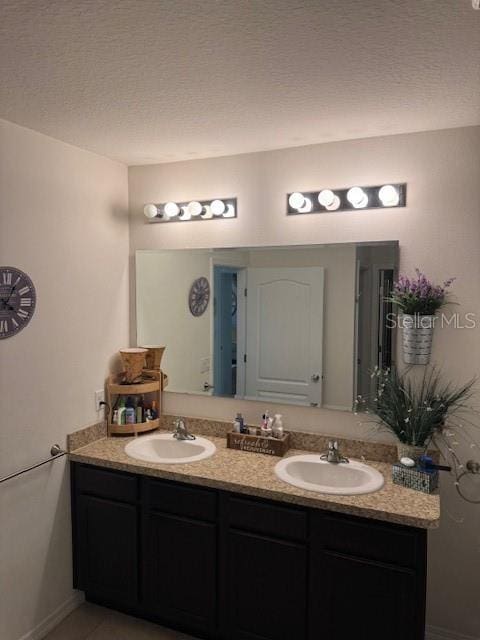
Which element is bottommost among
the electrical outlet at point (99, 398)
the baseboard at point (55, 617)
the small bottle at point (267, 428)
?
the baseboard at point (55, 617)

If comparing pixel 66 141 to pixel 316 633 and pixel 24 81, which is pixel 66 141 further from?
pixel 316 633

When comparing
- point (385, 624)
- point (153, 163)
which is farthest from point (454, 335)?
point (153, 163)

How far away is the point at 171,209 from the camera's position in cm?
288

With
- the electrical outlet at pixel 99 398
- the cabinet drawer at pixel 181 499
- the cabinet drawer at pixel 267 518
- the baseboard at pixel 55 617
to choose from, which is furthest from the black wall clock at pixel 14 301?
the baseboard at pixel 55 617

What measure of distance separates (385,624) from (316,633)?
12.7 inches

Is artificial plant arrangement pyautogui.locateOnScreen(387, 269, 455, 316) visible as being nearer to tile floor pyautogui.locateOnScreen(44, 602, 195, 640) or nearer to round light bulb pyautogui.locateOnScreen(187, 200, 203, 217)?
round light bulb pyautogui.locateOnScreen(187, 200, 203, 217)

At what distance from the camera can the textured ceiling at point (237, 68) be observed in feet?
4.39

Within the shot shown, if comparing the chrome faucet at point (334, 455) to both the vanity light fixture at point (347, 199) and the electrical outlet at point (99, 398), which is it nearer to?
the vanity light fixture at point (347, 199)

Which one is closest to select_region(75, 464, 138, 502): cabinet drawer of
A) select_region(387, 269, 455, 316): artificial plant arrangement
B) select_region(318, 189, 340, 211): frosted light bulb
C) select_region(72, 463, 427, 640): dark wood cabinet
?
select_region(72, 463, 427, 640): dark wood cabinet

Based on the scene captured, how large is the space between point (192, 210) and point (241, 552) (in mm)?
1878

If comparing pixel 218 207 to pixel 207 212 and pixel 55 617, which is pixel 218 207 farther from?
pixel 55 617

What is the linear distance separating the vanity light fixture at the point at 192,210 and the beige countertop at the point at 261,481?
1344 mm

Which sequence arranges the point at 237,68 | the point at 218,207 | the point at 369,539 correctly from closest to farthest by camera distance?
the point at 237,68 < the point at 369,539 < the point at 218,207

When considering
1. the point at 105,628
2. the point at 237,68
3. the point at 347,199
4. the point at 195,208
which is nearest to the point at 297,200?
the point at 347,199
